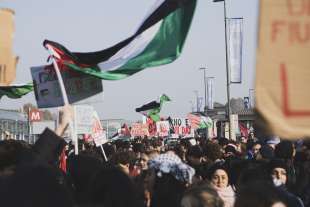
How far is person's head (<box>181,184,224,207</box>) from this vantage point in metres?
4.58

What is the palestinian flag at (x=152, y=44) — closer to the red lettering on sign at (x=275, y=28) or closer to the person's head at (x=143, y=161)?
the person's head at (x=143, y=161)

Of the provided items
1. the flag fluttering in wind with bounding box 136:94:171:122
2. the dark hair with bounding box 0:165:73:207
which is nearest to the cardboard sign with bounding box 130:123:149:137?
the flag fluttering in wind with bounding box 136:94:171:122

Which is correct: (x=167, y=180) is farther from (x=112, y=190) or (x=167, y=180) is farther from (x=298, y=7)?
(x=298, y=7)

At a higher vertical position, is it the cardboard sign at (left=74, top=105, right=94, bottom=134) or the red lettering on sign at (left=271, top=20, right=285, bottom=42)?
the red lettering on sign at (left=271, top=20, right=285, bottom=42)

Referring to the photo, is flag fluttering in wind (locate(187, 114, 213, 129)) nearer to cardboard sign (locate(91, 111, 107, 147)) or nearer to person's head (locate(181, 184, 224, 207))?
cardboard sign (locate(91, 111, 107, 147))

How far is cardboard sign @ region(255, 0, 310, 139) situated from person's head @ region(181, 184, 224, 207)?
Answer: 1.29 meters

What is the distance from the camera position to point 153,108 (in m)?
25.5

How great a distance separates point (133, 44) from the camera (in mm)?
6641

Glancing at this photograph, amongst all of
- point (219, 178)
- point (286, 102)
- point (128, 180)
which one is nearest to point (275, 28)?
point (286, 102)

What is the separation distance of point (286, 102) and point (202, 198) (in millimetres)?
1329

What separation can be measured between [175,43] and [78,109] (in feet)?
16.6

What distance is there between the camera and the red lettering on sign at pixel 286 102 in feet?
11.5

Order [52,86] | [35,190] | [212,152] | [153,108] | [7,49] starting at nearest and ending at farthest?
[35,190] → [7,49] → [52,86] → [212,152] → [153,108]

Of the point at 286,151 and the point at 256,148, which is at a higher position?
the point at 286,151
